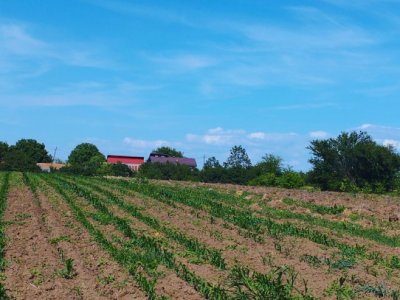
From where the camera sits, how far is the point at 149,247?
11641 millimetres

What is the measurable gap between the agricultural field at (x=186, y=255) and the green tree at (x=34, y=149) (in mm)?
94737

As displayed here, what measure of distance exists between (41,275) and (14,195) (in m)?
16.2

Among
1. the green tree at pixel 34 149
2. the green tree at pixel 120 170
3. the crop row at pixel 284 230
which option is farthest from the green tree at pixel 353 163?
the green tree at pixel 34 149

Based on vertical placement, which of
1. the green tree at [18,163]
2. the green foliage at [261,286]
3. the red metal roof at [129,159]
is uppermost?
the red metal roof at [129,159]

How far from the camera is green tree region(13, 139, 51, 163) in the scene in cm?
11106

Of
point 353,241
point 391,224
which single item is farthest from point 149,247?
point 391,224

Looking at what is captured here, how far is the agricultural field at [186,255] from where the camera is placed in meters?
8.15

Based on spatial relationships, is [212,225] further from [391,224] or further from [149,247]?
[391,224]

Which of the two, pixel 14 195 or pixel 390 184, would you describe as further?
pixel 390 184

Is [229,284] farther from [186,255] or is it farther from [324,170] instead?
[324,170]

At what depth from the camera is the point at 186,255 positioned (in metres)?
10.9

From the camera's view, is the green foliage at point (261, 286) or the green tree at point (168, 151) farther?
the green tree at point (168, 151)

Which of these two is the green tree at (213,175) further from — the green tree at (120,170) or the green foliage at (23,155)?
the green foliage at (23,155)

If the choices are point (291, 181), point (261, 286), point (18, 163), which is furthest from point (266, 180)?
point (261, 286)
